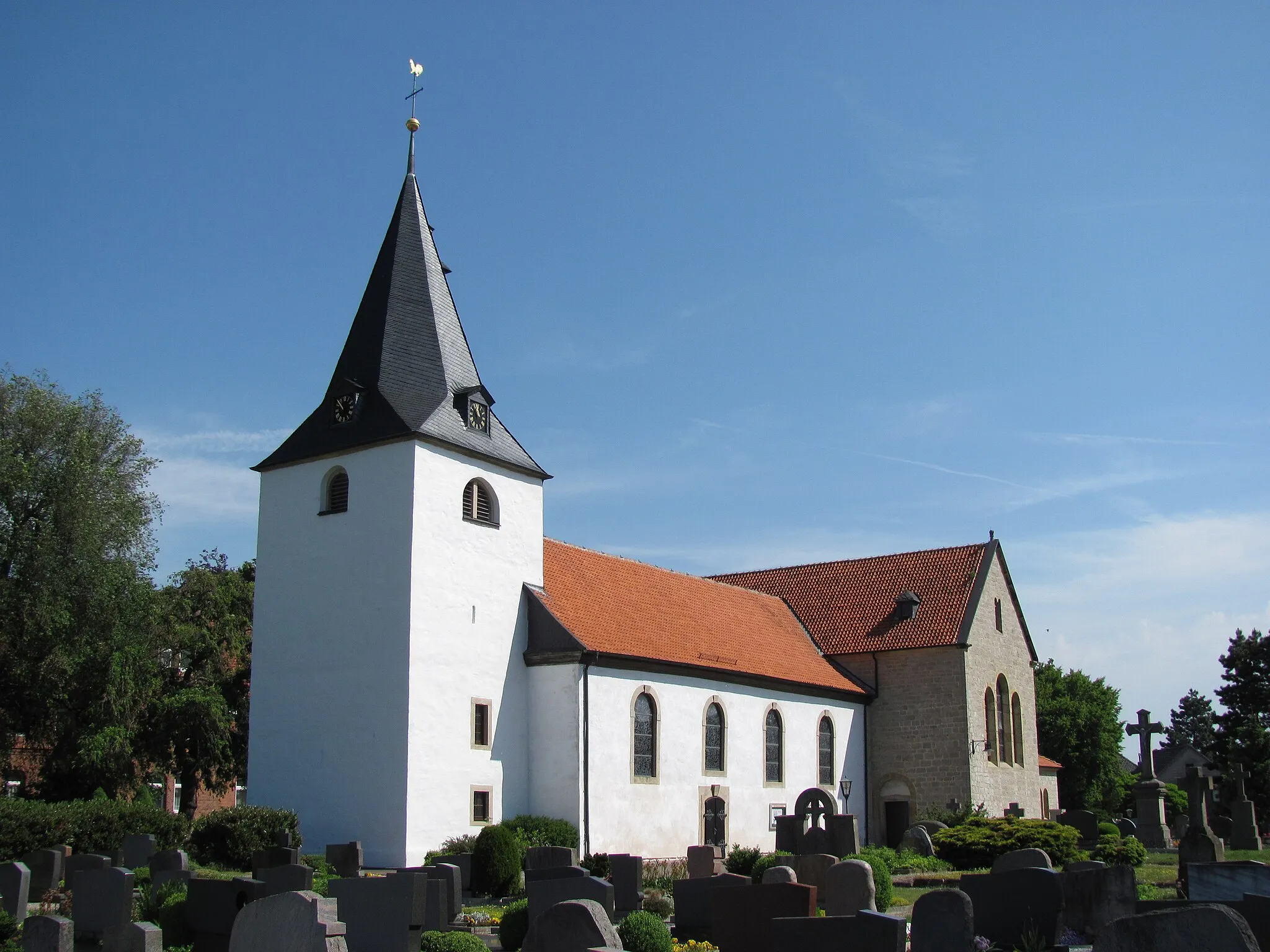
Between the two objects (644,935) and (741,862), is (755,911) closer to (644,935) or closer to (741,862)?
(644,935)

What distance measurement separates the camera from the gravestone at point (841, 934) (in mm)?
8820

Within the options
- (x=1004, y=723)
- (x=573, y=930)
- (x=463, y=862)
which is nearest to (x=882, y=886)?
(x=463, y=862)

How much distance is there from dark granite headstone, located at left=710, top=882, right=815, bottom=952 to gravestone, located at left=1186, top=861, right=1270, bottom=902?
414 cm

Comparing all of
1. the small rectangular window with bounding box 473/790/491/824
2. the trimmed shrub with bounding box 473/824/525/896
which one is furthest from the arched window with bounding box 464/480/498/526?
the trimmed shrub with bounding box 473/824/525/896

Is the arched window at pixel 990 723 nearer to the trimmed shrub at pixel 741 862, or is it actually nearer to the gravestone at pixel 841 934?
the trimmed shrub at pixel 741 862

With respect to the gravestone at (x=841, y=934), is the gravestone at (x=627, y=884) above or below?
below

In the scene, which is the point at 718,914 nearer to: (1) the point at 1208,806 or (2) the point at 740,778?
(2) the point at 740,778

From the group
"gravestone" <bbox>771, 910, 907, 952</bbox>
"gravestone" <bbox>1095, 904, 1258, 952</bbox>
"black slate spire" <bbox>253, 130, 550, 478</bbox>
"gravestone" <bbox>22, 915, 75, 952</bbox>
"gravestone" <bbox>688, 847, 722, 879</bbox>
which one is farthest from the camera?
"black slate spire" <bbox>253, 130, 550, 478</bbox>

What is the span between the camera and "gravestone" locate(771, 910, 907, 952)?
8.82 metres

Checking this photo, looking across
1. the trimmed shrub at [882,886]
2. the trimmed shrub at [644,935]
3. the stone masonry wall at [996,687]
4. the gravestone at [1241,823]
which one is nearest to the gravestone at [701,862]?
the trimmed shrub at [882,886]

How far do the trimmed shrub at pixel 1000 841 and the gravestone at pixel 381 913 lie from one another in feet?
55.3

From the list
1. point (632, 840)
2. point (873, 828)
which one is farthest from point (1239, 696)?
point (632, 840)

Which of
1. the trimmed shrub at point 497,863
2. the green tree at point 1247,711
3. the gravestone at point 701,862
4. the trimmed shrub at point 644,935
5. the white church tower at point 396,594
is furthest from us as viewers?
the green tree at point 1247,711

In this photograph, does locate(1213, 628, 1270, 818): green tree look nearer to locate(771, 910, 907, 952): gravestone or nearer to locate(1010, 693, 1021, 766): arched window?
locate(1010, 693, 1021, 766): arched window
